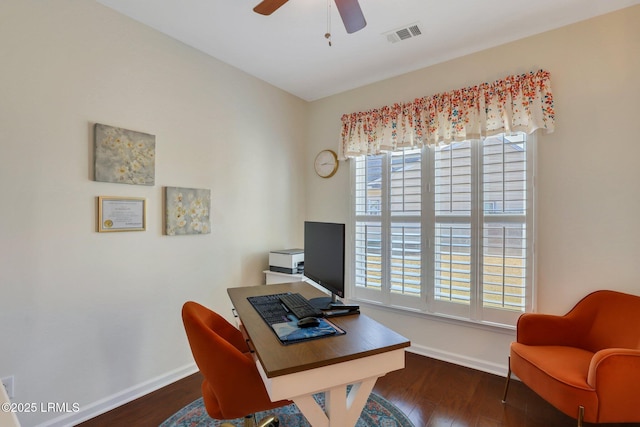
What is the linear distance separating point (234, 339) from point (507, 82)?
270cm

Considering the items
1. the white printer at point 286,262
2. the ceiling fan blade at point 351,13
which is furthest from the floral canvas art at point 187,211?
the ceiling fan blade at point 351,13

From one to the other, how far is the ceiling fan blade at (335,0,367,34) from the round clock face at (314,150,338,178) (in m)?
1.73

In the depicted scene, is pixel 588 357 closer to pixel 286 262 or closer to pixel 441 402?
pixel 441 402

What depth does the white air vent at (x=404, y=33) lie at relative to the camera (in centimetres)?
224

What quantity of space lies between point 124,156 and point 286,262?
158 cm

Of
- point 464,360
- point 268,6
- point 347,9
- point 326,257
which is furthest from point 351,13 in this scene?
point 464,360

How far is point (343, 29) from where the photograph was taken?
228cm

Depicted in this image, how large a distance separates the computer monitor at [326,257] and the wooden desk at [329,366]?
Answer: 0.94ft

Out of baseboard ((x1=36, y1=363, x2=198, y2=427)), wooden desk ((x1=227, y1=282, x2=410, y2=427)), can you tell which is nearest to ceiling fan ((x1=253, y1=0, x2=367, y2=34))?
wooden desk ((x1=227, y1=282, x2=410, y2=427))

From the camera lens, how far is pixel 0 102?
5.32 feet

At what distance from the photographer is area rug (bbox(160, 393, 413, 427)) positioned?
187 centimetres

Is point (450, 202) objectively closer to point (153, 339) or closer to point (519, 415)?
point (519, 415)

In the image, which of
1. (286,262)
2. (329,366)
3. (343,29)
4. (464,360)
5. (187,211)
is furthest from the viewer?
(286,262)

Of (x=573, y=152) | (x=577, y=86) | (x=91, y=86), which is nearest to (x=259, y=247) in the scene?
(x=91, y=86)
